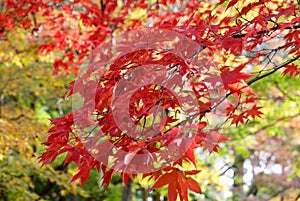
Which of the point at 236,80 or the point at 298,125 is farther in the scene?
the point at 298,125

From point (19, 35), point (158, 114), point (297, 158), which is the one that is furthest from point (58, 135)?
point (297, 158)

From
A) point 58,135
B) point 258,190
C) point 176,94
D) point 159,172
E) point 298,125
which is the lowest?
point 159,172

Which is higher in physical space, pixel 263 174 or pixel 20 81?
pixel 20 81

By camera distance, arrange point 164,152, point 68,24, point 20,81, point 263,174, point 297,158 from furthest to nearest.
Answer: point 263,174
point 297,158
point 20,81
point 68,24
point 164,152

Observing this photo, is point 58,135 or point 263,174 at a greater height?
point 263,174

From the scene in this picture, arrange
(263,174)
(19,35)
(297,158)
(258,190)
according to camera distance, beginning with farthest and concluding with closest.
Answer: (258,190)
(263,174)
(297,158)
(19,35)

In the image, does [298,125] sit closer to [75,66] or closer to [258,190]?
[258,190]

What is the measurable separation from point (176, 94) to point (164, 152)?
0.25m

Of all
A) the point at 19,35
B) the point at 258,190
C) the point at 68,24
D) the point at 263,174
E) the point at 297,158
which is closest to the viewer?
the point at 68,24

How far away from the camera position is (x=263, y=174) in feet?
26.2

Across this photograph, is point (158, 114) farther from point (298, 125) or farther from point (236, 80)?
point (298, 125)

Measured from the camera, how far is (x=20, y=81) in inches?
239

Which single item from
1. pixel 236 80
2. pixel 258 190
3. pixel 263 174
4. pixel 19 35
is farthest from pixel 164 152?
pixel 258 190

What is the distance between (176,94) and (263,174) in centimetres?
686
